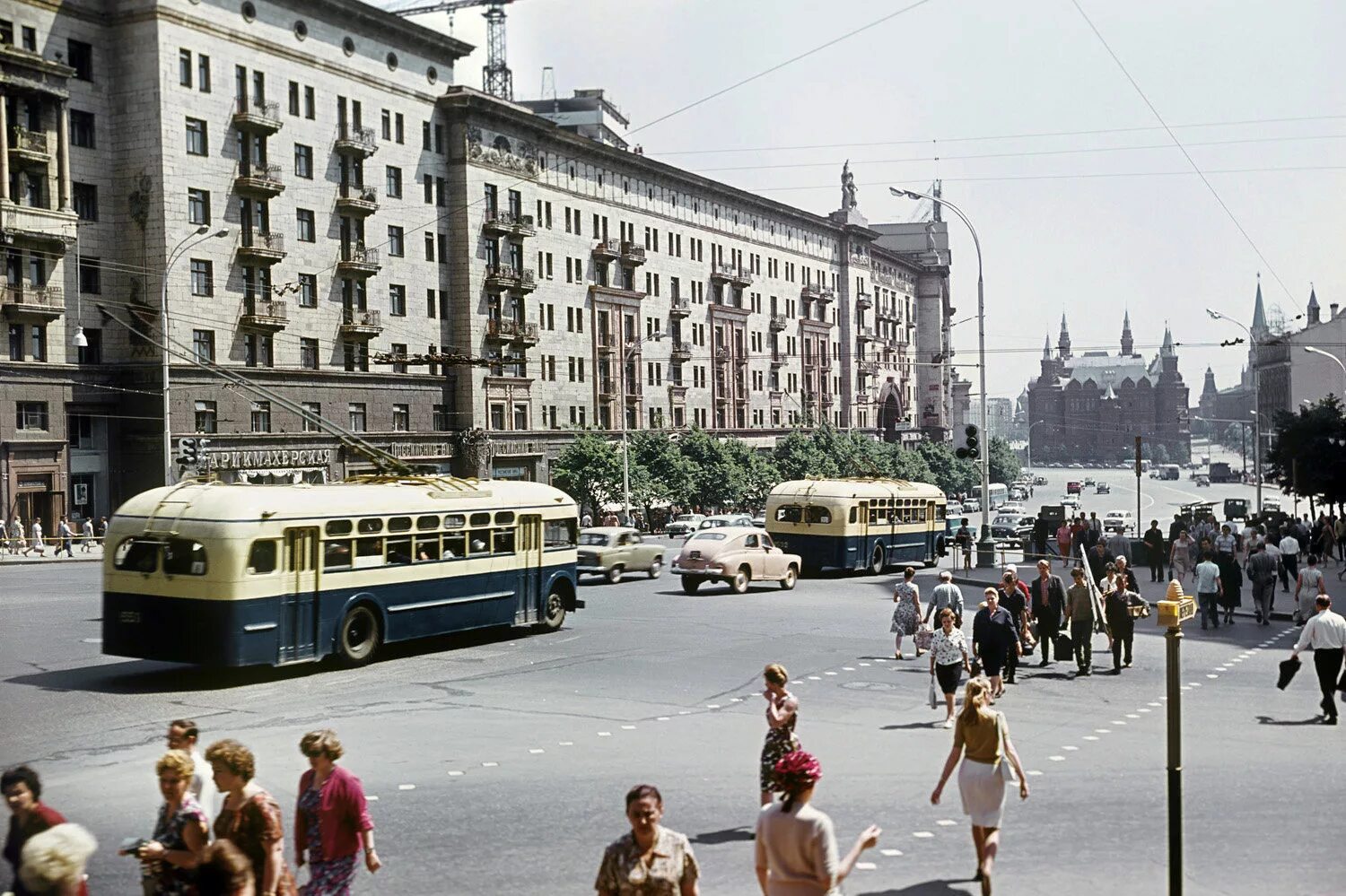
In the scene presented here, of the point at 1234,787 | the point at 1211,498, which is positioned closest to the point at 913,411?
the point at 1211,498

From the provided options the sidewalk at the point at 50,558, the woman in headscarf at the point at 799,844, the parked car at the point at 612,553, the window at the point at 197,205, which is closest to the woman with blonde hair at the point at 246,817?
the woman in headscarf at the point at 799,844

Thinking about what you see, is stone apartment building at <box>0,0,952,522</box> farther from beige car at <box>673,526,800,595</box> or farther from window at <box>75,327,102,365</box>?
beige car at <box>673,526,800,595</box>

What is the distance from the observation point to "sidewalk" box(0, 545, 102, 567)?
137 ft

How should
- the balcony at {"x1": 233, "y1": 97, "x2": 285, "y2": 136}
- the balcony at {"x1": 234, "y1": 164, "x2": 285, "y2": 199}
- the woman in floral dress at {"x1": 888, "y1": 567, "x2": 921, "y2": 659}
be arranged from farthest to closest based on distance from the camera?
the balcony at {"x1": 234, "y1": 164, "x2": 285, "y2": 199} → the balcony at {"x1": 233, "y1": 97, "x2": 285, "y2": 136} → the woman in floral dress at {"x1": 888, "y1": 567, "x2": 921, "y2": 659}

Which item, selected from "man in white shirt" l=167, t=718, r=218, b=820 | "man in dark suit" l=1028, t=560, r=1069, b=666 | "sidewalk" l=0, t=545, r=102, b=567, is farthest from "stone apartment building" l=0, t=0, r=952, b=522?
"man in white shirt" l=167, t=718, r=218, b=820

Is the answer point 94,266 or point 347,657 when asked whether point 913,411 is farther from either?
point 347,657

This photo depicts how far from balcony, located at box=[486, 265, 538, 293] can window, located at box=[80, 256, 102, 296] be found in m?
22.1

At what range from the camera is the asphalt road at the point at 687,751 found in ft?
34.5

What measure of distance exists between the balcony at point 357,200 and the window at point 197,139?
775cm

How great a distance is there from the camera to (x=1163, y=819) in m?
11.8

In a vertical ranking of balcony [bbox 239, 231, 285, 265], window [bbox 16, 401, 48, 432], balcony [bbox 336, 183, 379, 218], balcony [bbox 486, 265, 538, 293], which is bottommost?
window [bbox 16, 401, 48, 432]

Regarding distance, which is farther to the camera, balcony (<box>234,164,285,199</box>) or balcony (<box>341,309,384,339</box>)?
balcony (<box>341,309,384,339</box>)

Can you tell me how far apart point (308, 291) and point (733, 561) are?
96.4 ft

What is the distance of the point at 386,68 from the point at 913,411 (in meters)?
89.0
